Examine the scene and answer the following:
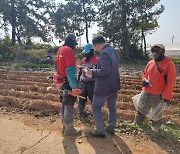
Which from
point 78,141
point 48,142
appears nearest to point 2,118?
point 48,142

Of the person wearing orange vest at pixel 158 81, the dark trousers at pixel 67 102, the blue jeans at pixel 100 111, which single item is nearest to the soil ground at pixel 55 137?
→ the blue jeans at pixel 100 111

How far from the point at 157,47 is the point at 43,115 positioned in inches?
109

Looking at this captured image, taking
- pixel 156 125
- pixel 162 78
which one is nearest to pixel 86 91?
pixel 156 125

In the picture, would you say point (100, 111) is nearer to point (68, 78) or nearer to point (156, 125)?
point (68, 78)

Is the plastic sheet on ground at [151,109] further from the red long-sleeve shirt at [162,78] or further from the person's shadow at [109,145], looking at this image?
the person's shadow at [109,145]

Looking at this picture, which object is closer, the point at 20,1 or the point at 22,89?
the point at 22,89

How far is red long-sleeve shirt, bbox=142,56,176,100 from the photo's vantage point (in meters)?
3.88

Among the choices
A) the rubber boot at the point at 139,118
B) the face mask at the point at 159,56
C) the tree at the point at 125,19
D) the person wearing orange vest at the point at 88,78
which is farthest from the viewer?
the tree at the point at 125,19

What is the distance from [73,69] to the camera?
12.7 feet

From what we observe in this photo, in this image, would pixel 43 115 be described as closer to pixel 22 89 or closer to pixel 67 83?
pixel 67 83

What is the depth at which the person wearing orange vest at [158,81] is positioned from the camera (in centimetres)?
390

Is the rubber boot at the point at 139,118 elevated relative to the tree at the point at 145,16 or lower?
lower

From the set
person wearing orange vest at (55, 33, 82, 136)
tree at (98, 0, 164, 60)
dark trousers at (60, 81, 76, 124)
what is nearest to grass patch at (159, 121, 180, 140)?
person wearing orange vest at (55, 33, 82, 136)

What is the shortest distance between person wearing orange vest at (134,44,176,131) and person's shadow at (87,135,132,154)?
0.72 meters
